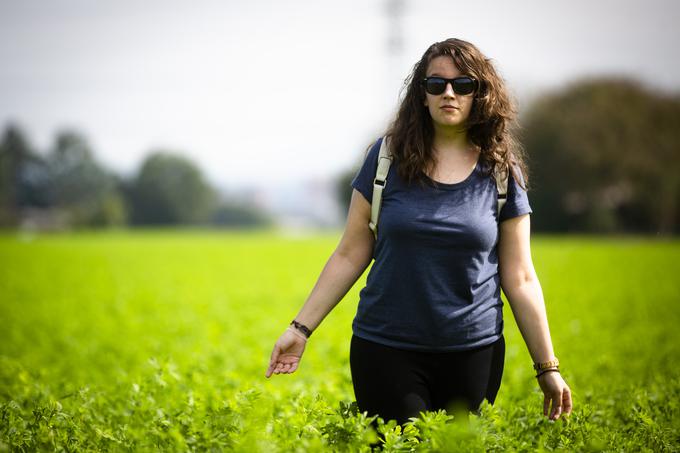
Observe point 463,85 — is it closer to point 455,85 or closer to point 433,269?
point 455,85

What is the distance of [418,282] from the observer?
261 centimetres

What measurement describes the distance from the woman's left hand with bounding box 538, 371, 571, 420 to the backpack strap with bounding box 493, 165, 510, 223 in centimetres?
74

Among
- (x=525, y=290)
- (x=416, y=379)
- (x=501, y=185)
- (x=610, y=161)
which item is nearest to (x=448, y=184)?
(x=501, y=185)

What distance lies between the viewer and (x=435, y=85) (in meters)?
2.71

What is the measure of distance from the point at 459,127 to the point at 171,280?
789 inches

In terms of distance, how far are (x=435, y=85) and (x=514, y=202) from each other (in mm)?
597

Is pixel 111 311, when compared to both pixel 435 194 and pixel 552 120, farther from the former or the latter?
pixel 552 120

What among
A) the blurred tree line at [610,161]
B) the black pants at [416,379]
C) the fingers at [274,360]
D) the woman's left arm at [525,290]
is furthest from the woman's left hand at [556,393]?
the blurred tree line at [610,161]

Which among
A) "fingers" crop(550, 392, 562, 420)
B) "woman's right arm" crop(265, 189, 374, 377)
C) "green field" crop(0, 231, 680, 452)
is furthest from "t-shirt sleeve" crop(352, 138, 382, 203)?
"fingers" crop(550, 392, 562, 420)

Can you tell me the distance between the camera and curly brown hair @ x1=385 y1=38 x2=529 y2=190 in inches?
107

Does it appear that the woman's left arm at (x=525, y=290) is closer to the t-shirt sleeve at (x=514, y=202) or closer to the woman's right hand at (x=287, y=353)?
the t-shirt sleeve at (x=514, y=202)

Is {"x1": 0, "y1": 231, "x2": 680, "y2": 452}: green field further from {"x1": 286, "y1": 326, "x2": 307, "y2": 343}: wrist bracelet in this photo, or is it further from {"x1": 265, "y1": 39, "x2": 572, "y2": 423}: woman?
{"x1": 286, "y1": 326, "x2": 307, "y2": 343}: wrist bracelet

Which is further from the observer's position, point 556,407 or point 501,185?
point 556,407

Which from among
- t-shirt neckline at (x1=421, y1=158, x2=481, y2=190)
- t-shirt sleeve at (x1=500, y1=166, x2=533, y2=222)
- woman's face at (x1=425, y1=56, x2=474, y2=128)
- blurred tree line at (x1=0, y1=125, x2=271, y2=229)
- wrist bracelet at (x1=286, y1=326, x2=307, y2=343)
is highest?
woman's face at (x1=425, y1=56, x2=474, y2=128)
